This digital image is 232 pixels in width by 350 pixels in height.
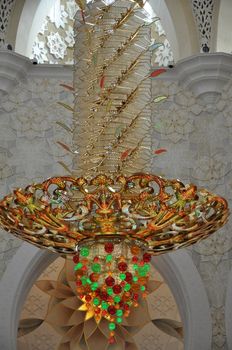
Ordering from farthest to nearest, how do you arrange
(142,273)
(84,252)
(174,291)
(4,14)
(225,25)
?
(225,25) → (4,14) → (174,291) → (84,252) → (142,273)

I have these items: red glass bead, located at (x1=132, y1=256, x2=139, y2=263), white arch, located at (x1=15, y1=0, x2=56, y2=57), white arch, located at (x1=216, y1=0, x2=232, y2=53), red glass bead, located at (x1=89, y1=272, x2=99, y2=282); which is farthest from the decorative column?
red glass bead, located at (x1=89, y1=272, x2=99, y2=282)

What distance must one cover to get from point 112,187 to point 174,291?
4.44 m

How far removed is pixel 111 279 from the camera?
5328 mm

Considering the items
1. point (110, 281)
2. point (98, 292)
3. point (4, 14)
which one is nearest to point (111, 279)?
point (110, 281)

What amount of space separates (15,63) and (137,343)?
659 cm

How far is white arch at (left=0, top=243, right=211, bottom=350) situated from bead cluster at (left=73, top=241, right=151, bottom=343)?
3634mm

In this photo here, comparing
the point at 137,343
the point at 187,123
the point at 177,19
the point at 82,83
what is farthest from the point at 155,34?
the point at 137,343

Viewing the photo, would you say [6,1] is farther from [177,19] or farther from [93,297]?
[93,297]

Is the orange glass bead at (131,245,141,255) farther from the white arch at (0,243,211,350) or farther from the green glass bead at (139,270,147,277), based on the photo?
the white arch at (0,243,211,350)

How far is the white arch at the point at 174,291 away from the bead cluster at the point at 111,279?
11.9 ft

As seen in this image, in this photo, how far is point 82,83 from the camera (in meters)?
5.54

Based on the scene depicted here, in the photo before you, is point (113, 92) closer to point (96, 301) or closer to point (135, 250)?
point (135, 250)

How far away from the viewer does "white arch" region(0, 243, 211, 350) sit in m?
9.05

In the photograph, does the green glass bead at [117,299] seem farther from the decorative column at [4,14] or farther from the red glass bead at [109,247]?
the decorative column at [4,14]
